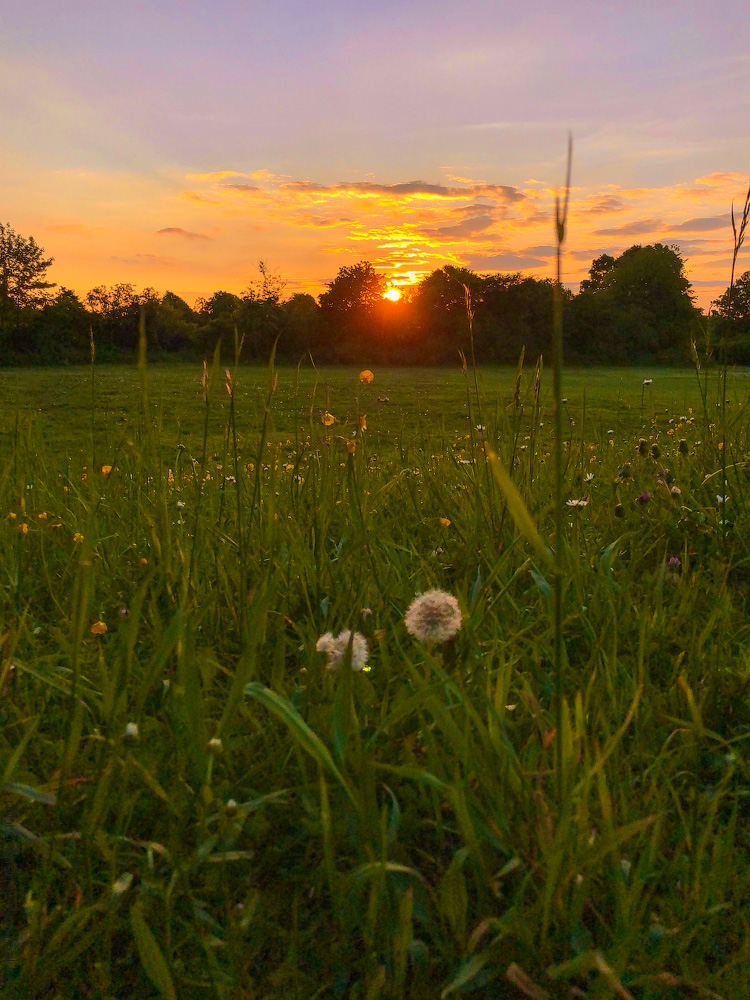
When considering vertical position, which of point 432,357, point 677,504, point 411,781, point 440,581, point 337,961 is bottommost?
point 337,961

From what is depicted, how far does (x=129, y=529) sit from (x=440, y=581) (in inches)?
46.0

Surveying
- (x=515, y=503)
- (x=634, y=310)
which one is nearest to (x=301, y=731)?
(x=515, y=503)

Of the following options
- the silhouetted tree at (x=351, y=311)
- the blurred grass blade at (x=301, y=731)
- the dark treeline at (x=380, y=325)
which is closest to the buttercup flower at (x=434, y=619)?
the blurred grass blade at (x=301, y=731)

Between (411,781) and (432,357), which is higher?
(432,357)

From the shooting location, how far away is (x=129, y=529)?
103 inches

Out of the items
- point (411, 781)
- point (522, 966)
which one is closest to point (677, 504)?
point (411, 781)

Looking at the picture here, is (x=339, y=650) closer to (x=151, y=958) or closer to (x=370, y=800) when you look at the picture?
(x=370, y=800)

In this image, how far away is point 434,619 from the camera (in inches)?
54.9

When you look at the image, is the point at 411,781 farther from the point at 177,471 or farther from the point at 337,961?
the point at 177,471

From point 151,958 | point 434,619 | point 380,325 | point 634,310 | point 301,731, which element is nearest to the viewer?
point 151,958

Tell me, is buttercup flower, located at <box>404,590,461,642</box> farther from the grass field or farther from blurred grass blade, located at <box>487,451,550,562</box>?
blurred grass blade, located at <box>487,451,550,562</box>

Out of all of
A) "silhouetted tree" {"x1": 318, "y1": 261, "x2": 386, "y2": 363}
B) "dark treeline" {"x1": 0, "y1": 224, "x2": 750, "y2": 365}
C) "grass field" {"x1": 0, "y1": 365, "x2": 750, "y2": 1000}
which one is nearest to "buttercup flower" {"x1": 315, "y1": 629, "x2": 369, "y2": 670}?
"grass field" {"x1": 0, "y1": 365, "x2": 750, "y2": 1000}

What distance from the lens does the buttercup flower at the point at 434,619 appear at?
54.3 inches

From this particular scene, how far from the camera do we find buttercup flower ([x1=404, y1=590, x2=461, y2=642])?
1.38 meters
